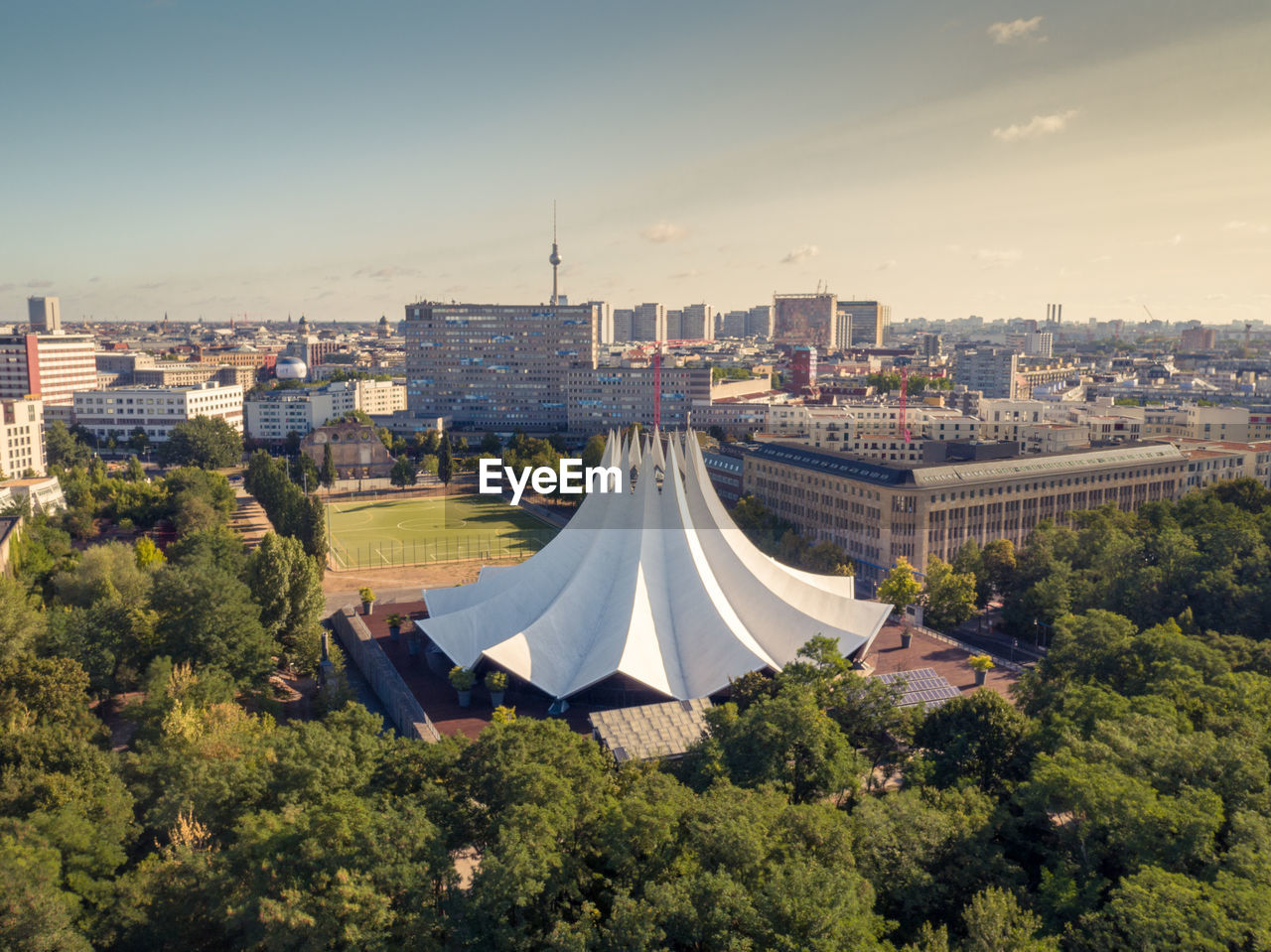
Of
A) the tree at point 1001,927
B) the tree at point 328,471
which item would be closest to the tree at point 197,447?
the tree at point 328,471

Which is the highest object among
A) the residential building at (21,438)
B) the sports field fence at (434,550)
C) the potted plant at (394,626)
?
the residential building at (21,438)

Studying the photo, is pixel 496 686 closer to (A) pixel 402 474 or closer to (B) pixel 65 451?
(A) pixel 402 474

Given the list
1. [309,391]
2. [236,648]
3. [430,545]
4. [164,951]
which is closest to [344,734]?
[164,951]

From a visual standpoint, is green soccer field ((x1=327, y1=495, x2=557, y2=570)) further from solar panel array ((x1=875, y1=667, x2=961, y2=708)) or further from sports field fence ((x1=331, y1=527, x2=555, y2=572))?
solar panel array ((x1=875, y1=667, x2=961, y2=708))

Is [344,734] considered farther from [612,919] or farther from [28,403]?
[28,403]

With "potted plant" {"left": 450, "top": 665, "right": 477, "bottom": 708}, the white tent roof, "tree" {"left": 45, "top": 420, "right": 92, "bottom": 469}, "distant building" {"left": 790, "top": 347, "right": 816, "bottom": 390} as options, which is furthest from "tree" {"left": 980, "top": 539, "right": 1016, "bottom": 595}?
"distant building" {"left": 790, "top": 347, "right": 816, "bottom": 390}

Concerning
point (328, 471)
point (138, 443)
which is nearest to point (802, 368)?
point (328, 471)

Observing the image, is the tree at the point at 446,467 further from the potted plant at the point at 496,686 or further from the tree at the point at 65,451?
the potted plant at the point at 496,686
